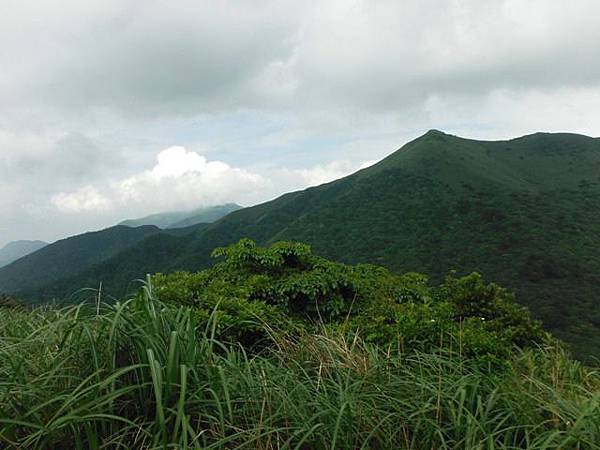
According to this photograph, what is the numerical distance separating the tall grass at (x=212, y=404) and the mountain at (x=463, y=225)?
67.6 ft

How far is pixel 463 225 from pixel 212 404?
46350 millimetres

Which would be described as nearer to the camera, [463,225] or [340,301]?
[340,301]

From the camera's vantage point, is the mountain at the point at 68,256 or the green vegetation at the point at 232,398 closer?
the green vegetation at the point at 232,398

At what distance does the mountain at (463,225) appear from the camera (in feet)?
107

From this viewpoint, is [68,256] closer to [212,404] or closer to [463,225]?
[463,225]

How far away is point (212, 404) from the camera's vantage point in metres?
2.41

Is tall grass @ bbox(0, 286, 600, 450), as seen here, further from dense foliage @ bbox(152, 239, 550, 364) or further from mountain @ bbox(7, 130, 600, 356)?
mountain @ bbox(7, 130, 600, 356)

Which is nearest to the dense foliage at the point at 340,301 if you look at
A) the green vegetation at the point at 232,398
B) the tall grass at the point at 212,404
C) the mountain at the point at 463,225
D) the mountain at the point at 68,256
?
the green vegetation at the point at 232,398

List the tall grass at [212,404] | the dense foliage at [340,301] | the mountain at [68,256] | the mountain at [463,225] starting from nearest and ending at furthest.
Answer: the tall grass at [212,404], the dense foliage at [340,301], the mountain at [463,225], the mountain at [68,256]

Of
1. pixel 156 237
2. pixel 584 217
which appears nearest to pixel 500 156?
pixel 584 217

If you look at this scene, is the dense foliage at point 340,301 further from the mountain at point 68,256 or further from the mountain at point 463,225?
the mountain at point 68,256

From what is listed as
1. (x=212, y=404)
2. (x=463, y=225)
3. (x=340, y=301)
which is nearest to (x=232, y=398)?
(x=212, y=404)

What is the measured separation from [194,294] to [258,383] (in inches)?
139

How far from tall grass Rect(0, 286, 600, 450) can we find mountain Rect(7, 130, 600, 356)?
67.6ft
